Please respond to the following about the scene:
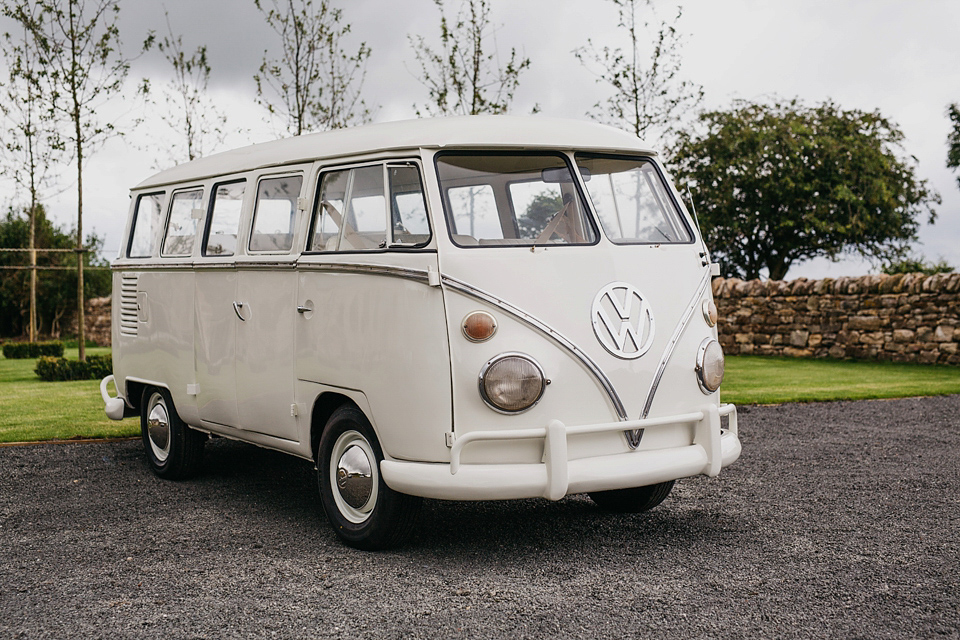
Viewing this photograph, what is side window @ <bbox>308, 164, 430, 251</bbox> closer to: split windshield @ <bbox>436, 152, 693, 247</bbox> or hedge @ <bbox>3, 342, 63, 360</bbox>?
split windshield @ <bbox>436, 152, 693, 247</bbox>

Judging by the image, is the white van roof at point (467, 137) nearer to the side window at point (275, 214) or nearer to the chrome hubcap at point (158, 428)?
the side window at point (275, 214)

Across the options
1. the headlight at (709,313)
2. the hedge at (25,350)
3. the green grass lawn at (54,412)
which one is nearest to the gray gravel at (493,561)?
the headlight at (709,313)

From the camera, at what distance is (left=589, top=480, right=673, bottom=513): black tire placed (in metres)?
5.91

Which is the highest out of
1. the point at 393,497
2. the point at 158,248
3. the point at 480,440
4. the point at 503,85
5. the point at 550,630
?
the point at 503,85

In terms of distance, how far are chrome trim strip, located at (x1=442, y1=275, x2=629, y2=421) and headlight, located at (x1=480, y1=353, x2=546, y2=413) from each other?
0.59ft

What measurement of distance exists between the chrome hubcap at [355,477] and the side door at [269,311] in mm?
566

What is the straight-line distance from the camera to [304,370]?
18.3 feet

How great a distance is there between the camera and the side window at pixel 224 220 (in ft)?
21.2

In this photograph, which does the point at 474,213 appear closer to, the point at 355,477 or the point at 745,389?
the point at 355,477

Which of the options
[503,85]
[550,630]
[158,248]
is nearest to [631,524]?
[550,630]

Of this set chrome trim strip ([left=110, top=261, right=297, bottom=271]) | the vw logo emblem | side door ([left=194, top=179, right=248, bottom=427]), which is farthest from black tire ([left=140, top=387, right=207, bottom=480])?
the vw logo emblem

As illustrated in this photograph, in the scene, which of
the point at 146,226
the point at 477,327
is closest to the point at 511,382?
the point at 477,327

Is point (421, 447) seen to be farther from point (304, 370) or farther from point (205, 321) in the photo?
point (205, 321)

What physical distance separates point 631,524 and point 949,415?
6.30m
